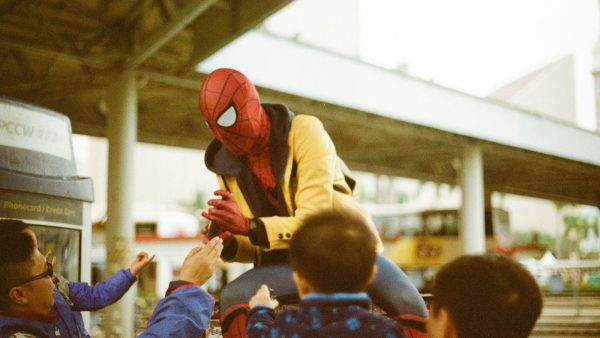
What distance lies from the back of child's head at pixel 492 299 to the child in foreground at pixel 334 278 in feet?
0.64

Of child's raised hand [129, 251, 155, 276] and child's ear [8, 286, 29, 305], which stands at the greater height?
child's raised hand [129, 251, 155, 276]

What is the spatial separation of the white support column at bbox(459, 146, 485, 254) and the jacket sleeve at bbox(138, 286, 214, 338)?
68.5 ft

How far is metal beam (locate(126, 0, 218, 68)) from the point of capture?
452 inches

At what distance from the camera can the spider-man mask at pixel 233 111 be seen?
2.70 m

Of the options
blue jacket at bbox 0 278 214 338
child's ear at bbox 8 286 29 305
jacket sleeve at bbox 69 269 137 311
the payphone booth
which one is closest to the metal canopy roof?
the payphone booth

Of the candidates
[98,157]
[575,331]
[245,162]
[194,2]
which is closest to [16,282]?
[245,162]

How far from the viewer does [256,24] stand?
38.6 ft

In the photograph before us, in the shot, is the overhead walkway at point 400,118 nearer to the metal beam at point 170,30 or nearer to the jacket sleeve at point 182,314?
the metal beam at point 170,30

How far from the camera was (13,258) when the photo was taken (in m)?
2.28

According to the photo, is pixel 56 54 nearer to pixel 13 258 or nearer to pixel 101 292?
pixel 101 292

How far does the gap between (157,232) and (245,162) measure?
20.3m

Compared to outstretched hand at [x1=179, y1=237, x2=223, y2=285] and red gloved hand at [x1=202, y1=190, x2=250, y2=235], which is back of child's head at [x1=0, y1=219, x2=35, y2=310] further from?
outstretched hand at [x1=179, y1=237, x2=223, y2=285]

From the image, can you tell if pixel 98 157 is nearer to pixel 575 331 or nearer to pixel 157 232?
pixel 157 232

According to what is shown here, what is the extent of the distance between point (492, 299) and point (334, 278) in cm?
47
